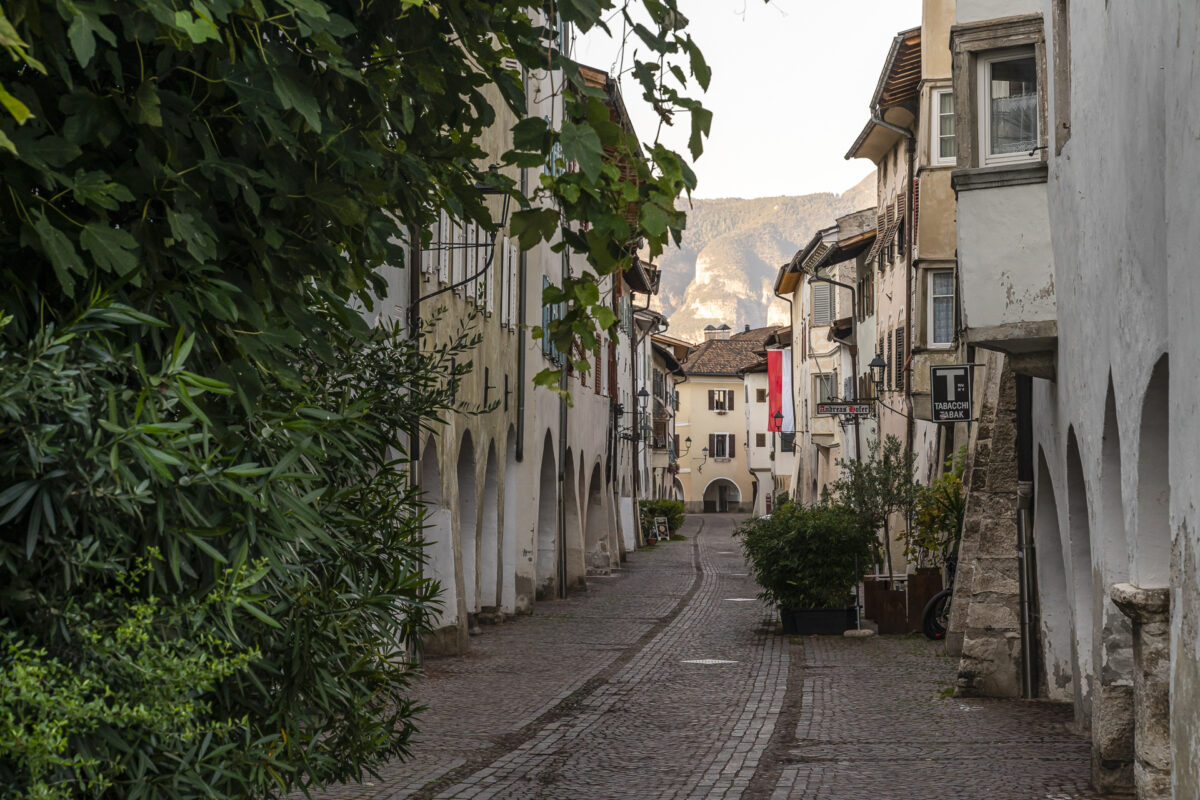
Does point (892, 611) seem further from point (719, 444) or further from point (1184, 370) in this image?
point (719, 444)

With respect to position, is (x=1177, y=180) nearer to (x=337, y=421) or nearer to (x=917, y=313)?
(x=337, y=421)

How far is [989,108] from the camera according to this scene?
1230 centimetres

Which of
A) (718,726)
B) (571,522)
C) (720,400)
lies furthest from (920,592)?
(720,400)

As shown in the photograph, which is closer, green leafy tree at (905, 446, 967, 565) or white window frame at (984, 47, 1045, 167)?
white window frame at (984, 47, 1045, 167)

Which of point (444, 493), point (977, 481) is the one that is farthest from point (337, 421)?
point (444, 493)

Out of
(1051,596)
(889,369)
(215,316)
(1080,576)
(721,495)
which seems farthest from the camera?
(721,495)

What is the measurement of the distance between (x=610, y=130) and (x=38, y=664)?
2.59m

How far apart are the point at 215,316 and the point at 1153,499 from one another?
5512mm

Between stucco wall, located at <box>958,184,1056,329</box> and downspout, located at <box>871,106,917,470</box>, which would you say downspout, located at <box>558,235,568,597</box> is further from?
stucco wall, located at <box>958,184,1056,329</box>

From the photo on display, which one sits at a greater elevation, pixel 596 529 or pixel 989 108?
pixel 989 108

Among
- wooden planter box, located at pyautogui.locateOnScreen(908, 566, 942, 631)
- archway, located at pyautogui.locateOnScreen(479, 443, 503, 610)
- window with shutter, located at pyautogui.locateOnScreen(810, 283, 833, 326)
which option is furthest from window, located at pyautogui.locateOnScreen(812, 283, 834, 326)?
wooden planter box, located at pyautogui.locateOnScreen(908, 566, 942, 631)

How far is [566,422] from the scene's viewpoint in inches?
1114

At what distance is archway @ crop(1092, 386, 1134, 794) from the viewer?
28.8 ft

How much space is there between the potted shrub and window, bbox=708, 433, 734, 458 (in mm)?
71542
